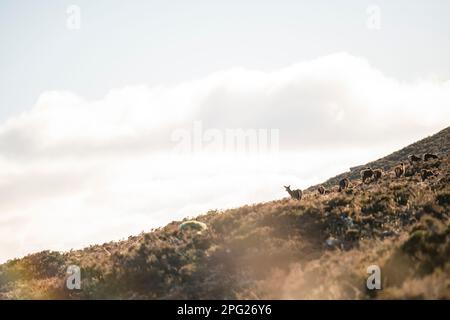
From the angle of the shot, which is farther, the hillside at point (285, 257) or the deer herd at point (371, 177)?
the deer herd at point (371, 177)

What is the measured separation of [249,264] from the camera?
1777 cm

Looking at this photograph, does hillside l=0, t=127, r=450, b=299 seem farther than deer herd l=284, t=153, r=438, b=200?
No

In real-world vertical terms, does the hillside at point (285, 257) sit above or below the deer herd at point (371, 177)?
below

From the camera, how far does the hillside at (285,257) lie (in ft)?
45.1

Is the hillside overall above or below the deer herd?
below

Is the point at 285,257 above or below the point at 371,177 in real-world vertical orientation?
below

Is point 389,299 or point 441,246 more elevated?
point 441,246

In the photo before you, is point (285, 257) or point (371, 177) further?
point (371, 177)

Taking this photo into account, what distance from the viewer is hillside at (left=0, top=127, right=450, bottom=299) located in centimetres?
1375

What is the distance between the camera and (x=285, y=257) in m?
17.8
